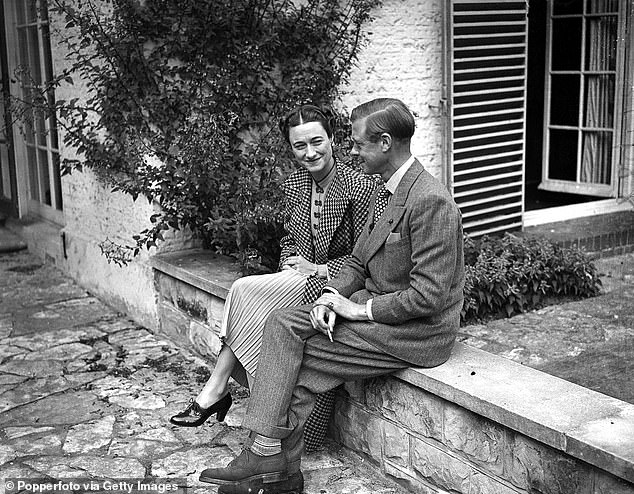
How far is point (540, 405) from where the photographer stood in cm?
293

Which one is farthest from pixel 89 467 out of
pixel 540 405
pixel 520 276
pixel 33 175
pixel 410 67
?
pixel 33 175

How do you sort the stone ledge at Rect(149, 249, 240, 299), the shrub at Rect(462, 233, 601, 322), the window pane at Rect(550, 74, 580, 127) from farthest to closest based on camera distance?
the window pane at Rect(550, 74, 580, 127) < the shrub at Rect(462, 233, 601, 322) < the stone ledge at Rect(149, 249, 240, 299)

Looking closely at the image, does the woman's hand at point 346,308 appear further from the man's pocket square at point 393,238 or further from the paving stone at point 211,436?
the paving stone at point 211,436

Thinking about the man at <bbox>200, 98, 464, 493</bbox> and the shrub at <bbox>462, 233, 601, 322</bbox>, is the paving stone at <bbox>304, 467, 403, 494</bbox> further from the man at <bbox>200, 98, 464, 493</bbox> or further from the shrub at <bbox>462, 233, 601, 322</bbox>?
the shrub at <bbox>462, 233, 601, 322</bbox>

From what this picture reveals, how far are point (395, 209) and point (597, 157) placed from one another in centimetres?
499

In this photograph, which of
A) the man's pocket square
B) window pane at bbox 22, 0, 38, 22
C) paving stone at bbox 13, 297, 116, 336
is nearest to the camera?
the man's pocket square

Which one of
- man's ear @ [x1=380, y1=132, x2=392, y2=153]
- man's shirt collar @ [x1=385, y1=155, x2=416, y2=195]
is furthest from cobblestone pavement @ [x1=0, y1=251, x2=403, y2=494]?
man's ear @ [x1=380, y1=132, x2=392, y2=153]

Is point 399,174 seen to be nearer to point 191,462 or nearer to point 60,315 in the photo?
point 191,462

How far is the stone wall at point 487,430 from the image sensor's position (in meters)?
2.69

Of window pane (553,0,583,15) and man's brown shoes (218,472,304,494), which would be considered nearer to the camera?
man's brown shoes (218,472,304,494)

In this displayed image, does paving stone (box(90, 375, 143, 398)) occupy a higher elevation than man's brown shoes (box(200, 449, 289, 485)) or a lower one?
lower

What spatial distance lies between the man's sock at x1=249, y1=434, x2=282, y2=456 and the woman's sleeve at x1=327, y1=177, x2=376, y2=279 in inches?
33.2

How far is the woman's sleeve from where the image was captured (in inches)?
157

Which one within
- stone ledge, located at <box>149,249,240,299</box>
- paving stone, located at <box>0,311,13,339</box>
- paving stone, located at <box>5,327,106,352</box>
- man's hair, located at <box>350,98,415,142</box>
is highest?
man's hair, located at <box>350,98,415,142</box>
